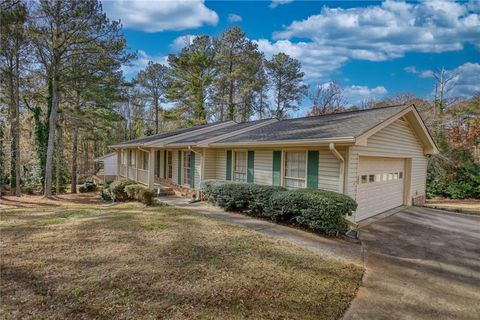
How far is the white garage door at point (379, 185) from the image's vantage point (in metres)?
8.59

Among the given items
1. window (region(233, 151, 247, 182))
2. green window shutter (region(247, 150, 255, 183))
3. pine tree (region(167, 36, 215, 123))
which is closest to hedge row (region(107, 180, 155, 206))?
window (region(233, 151, 247, 182))

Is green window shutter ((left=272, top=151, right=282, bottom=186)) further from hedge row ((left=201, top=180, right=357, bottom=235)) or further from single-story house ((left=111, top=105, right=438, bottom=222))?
hedge row ((left=201, top=180, right=357, bottom=235))

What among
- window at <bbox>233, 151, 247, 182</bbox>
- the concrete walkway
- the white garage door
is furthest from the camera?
window at <bbox>233, 151, 247, 182</bbox>

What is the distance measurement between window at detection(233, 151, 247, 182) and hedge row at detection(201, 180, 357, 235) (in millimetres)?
1752

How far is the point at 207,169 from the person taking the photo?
41.4 feet

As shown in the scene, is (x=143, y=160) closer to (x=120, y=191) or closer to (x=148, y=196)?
(x=120, y=191)

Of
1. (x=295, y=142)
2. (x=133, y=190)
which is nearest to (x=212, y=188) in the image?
(x=295, y=142)

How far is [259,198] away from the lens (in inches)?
325

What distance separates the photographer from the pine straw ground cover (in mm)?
3279

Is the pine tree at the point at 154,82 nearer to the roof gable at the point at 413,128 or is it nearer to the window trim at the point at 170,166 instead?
the window trim at the point at 170,166

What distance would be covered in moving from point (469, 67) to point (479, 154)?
830cm

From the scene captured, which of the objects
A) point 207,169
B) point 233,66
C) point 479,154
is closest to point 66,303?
point 207,169

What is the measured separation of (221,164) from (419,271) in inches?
345

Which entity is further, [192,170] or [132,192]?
[192,170]
